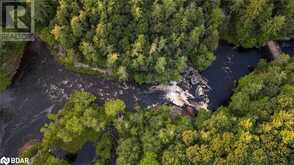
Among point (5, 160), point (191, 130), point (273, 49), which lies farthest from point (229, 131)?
point (5, 160)

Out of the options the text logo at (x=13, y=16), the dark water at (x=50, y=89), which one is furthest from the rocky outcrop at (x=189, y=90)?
the text logo at (x=13, y=16)

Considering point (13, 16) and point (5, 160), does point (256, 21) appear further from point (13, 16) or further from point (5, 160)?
point (5, 160)

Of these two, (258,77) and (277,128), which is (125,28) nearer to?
(258,77)

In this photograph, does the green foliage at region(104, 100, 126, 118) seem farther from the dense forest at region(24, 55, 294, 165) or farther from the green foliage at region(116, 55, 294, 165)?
the green foliage at region(116, 55, 294, 165)

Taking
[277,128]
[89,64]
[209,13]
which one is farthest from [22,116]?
[277,128]

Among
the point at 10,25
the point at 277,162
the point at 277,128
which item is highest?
the point at 10,25

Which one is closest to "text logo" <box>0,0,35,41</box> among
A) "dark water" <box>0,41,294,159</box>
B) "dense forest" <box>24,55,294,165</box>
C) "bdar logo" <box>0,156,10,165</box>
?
"dark water" <box>0,41,294,159</box>
